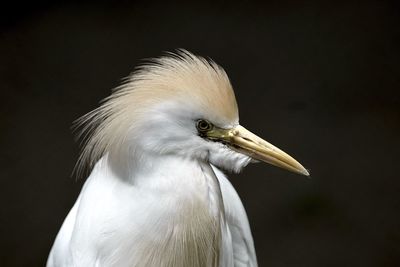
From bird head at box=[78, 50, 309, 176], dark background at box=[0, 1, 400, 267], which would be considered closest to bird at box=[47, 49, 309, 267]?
bird head at box=[78, 50, 309, 176]

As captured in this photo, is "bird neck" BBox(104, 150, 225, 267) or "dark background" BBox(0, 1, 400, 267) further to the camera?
"dark background" BBox(0, 1, 400, 267)

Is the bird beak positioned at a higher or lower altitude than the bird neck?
higher

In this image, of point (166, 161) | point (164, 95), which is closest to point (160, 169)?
point (166, 161)

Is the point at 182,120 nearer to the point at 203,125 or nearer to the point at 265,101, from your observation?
the point at 203,125

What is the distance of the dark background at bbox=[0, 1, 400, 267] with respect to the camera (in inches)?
90.3

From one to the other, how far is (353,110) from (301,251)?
0.60m

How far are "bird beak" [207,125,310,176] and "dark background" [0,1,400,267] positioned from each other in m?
0.99

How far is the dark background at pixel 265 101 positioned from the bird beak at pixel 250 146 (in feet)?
3.24

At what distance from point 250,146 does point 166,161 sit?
0.14 m

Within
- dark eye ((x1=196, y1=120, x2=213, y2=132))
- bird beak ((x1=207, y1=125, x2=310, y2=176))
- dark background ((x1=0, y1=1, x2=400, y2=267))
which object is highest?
dark eye ((x1=196, y1=120, x2=213, y2=132))

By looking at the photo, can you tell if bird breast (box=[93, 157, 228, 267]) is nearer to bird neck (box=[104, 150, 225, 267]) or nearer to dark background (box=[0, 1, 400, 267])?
bird neck (box=[104, 150, 225, 267])

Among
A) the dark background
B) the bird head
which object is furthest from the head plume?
the dark background

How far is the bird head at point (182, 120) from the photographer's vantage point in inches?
48.4

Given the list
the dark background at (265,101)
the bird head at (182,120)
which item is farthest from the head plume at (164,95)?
the dark background at (265,101)
